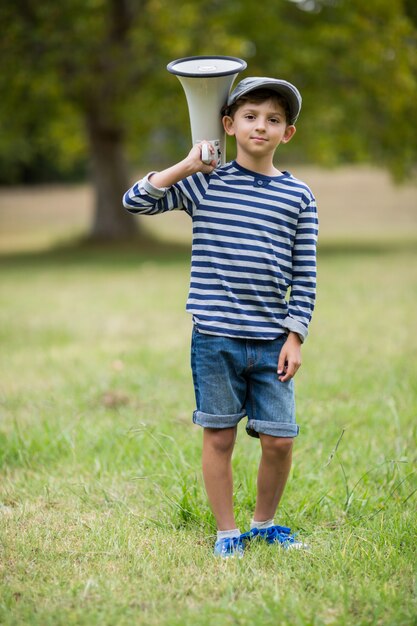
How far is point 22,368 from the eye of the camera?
5.93 m

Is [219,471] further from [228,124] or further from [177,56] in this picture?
[177,56]

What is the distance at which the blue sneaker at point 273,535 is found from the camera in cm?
288

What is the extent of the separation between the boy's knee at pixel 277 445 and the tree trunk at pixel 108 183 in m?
15.6

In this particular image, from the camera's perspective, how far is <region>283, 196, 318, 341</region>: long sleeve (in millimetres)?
2848

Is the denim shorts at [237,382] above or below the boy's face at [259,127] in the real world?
below

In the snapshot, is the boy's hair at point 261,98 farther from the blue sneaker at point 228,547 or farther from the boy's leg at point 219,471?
the blue sneaker at point 228,547

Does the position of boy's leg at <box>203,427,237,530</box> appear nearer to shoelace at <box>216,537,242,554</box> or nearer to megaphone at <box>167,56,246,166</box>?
shoelace at <box>216,537,242,554</box>

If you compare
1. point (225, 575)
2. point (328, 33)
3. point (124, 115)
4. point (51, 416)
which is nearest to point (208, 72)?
point (225, 575)

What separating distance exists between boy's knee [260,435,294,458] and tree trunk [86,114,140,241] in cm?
1557

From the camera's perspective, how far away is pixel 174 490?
3373mm

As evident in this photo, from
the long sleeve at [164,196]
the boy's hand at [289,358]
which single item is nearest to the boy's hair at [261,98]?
the long sleeve at [164,196]

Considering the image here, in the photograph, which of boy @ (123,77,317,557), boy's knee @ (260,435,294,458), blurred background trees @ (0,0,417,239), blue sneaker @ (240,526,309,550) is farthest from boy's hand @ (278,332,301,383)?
blurred background trees @ (0,0,417,239)

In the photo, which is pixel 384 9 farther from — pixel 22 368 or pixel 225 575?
pixel 225 575

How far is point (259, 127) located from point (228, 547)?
147cm
